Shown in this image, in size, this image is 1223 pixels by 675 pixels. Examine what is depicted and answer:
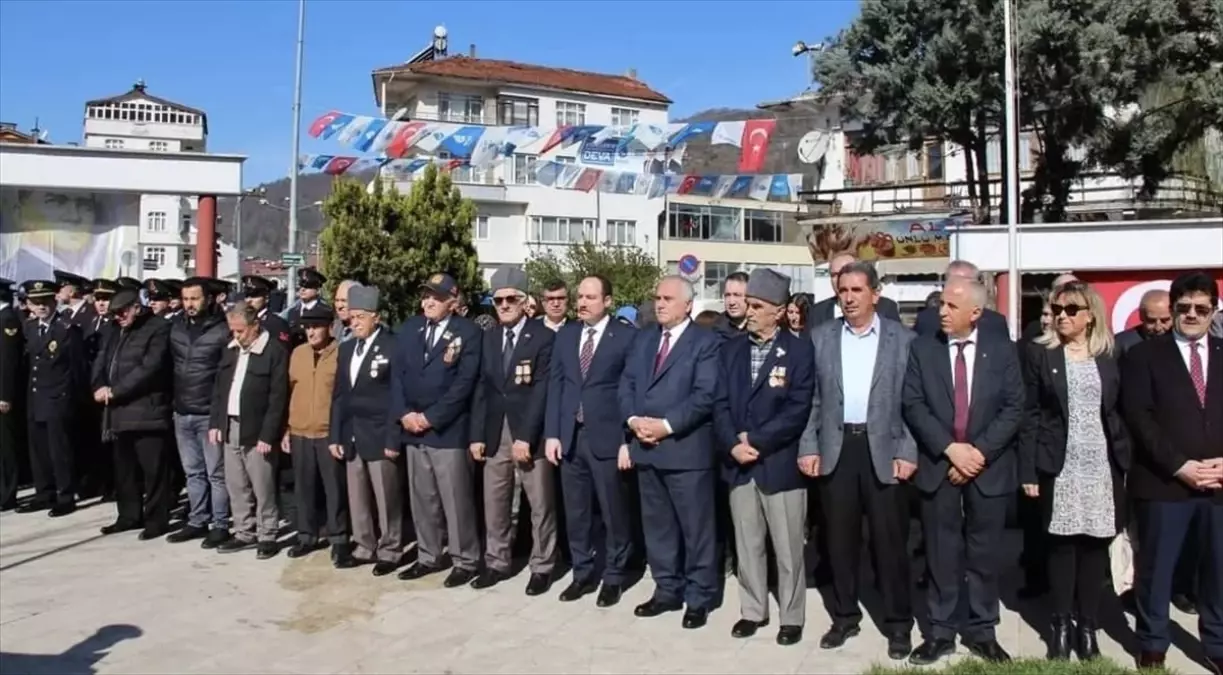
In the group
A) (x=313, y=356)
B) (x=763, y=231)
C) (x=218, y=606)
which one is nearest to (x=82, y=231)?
(x=313, y=356)

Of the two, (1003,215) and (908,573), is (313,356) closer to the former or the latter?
(908,573)

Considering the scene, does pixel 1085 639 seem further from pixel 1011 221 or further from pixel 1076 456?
pixel 1011 221

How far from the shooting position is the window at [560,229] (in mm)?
51094

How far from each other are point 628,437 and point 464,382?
1113mm

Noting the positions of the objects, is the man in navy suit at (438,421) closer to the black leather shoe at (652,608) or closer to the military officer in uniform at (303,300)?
the black leather shoe at (652,608)

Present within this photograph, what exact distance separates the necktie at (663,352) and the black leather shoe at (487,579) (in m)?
1.77

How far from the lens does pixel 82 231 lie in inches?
488

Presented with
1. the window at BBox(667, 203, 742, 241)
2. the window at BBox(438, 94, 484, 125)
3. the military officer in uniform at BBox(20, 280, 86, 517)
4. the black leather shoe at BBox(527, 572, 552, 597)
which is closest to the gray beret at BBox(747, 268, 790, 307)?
the black leather shoe at BBox(527, 572, 552, 597)

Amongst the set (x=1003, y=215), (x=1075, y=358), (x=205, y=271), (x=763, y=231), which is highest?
(x=763, y=231)

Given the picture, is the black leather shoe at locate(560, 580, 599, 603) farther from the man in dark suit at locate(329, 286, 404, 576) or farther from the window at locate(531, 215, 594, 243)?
the window at locate(531, 215, 594, 243)

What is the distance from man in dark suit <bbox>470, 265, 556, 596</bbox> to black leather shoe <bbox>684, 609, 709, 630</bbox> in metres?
1.06

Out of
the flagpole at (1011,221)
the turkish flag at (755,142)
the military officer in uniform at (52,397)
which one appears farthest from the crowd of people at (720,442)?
the turkish flag at (755,142)

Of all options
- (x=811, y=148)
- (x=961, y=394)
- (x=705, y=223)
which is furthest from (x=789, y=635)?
(x=705, y=223)

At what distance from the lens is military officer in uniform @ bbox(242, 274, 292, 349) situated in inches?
304
